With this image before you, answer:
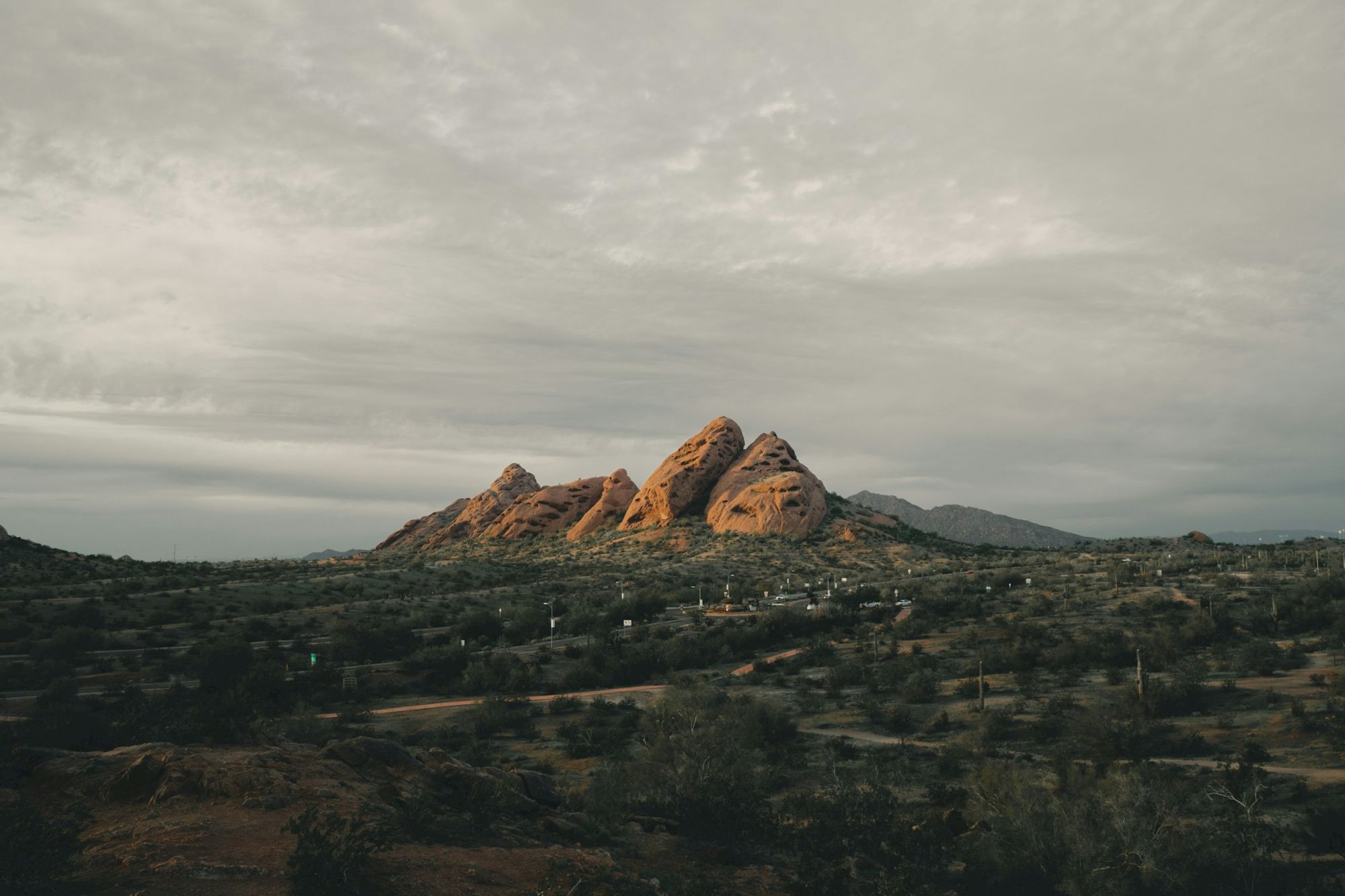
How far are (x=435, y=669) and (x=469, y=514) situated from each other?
97678 millimetres

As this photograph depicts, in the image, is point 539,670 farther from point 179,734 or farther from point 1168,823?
point 1168,823

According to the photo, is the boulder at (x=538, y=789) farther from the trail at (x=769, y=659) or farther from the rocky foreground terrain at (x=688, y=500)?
the rocky foreground terrain at (x=688, y=500)

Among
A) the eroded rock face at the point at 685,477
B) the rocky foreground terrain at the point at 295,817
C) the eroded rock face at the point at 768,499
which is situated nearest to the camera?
the rocky foreground terrain at the point at 295,817

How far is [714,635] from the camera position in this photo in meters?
42.9

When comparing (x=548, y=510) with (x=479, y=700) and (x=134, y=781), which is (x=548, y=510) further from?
(x=134, y=781)

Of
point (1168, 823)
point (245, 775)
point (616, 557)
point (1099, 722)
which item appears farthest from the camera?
point (616, 557)

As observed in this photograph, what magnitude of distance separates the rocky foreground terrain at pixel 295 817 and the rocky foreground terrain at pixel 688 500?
246ft

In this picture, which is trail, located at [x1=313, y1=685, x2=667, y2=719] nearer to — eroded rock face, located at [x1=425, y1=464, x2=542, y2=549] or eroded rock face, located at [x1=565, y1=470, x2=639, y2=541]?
eroded rock face, located at [x1=565, y1=470, x2=639, y2=541]

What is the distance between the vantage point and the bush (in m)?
9.59

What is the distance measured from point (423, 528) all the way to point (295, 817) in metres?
141

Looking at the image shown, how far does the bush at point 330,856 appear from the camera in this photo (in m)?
9.59

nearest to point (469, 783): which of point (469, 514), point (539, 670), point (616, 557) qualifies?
point (539, 670)

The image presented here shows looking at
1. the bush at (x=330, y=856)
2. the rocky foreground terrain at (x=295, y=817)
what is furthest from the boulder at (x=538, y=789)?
the bush at (x=330, y=856)

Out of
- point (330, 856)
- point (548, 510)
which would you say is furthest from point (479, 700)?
point (548, 510)
